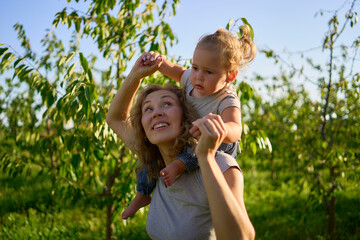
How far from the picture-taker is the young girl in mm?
1567

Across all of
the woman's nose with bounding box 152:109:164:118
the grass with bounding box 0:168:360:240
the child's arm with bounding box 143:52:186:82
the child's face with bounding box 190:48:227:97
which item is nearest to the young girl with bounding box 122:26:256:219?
the child's face with bounding box 190:48:227:97

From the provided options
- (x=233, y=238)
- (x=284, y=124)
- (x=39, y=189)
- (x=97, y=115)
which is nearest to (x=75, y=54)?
(x=97, y=115)

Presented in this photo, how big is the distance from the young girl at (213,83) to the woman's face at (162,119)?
0.40 feet

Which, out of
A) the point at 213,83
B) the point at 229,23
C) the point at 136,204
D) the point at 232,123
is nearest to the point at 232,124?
the point at 232,123

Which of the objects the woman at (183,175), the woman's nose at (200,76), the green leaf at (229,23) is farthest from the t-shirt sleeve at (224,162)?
the green leaf at (229,23)

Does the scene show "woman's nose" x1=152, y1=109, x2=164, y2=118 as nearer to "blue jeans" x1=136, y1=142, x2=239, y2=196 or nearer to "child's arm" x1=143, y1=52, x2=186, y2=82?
"blue jeans" x1=136, y1=142, x2=239, y2=196

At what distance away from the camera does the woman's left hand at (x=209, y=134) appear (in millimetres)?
1217

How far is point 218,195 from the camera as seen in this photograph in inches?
46.9

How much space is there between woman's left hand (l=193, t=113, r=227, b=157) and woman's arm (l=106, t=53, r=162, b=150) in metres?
0.70

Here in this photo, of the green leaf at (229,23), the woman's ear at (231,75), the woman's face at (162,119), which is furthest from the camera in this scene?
the green leaf at (229,23)

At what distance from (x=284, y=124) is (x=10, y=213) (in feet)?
15.2

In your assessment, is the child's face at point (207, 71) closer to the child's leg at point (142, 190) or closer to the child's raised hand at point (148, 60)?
the child's raised hand at point (148, 60)

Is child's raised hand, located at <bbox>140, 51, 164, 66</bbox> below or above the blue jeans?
above

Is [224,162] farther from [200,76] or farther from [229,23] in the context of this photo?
[229,23]
